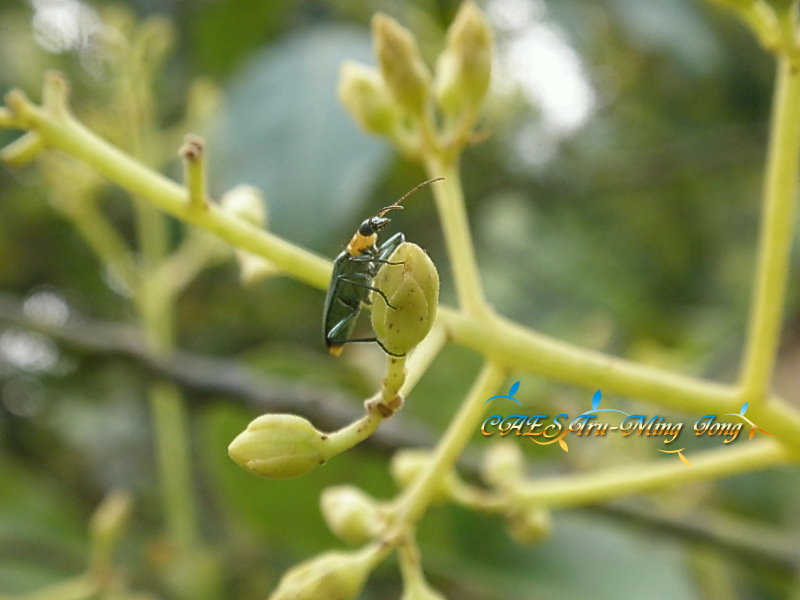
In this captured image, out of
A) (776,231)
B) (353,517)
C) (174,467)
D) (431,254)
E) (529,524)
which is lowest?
(431,254)

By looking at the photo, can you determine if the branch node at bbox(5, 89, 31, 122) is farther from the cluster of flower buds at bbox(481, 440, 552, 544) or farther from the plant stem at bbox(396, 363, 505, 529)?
the cluster of flower buds at bbox(481, 440, 552, 544)

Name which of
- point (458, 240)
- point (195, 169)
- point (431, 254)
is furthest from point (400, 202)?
point (431, 254)

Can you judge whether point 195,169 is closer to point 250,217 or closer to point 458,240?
point 250,217

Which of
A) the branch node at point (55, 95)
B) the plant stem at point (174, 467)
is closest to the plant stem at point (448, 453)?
the branch node at point (55, 95)

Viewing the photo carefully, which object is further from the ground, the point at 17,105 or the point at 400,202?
the point at 17,105

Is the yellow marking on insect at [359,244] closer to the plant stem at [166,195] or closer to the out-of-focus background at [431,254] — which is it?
the plant stem at [166,195]

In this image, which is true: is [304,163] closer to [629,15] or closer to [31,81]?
[31,81]

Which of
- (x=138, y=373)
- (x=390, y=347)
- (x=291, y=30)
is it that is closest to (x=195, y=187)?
(x=390, y=347)
